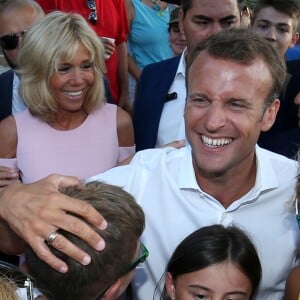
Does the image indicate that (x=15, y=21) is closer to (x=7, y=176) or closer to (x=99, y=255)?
(x=7, y=176)

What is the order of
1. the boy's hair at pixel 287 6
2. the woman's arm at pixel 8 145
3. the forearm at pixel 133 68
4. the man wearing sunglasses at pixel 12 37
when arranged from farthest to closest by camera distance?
the forearm at pixel 133 68 → the boy's hair at pixel 287 6 → the man wearing sunglasses at pixel 12 37 → the woman's arm at pixel 8 145

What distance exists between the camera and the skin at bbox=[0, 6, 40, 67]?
3.57 m

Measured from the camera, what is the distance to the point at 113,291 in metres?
1.72

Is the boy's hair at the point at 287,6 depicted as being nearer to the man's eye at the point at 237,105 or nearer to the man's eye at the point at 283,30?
the man's eye at the point at 283,30

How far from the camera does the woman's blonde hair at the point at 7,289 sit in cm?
132

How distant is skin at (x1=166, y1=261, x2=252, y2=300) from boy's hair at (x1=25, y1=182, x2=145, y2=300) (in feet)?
1.50

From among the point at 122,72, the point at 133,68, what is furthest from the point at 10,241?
the point at 133,68

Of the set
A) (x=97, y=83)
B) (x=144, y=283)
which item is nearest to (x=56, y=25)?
(x=97, y=83)

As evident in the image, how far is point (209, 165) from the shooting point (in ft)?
7.48

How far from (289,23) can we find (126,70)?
1.26 metres

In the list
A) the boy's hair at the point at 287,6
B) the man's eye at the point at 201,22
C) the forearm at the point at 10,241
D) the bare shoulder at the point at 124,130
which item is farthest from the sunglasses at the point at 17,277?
the boy's hair at the point at 287,6

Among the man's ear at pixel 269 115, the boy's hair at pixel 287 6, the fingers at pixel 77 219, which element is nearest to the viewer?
the fingers at pixel 77 219

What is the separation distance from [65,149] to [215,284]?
1.22 metres

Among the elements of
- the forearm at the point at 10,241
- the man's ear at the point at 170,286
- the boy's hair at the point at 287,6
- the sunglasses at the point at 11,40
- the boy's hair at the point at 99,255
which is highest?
the boy's hair at the point at 287,6
